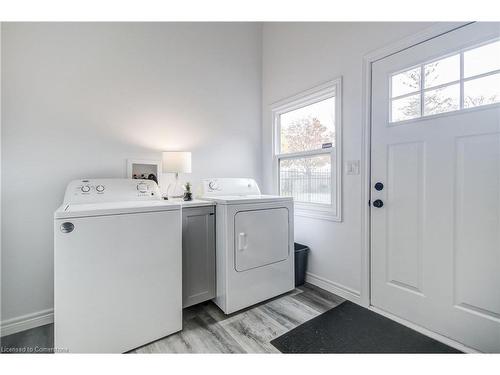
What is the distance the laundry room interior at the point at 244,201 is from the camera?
1362 millimetres

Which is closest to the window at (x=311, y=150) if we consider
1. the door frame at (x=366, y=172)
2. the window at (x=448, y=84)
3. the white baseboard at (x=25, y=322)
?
the door frame at (x=366, y=172)

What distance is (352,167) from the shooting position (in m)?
2.02

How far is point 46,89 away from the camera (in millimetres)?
1727

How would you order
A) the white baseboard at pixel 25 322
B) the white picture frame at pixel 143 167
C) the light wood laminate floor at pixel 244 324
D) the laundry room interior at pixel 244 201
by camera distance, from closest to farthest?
the laundry room interior at pixel 244 201 < the light wood laminate floor at pixel 244 324 < the white baseboard at pixel 25 322 < the white picture frame at pixel 143 167

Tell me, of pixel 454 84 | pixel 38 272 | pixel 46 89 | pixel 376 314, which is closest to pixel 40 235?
pixel 38 272

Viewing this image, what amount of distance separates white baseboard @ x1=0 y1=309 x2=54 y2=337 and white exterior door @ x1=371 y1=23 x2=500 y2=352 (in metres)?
2.61

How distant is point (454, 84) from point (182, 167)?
2102mm

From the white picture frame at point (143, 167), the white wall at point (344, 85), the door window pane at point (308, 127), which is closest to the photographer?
the white wall at point (344, 85)

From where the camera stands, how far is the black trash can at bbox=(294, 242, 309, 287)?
2.36 metres

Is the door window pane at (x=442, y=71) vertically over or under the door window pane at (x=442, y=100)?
over

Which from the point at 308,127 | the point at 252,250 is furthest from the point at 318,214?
the point at 308,127

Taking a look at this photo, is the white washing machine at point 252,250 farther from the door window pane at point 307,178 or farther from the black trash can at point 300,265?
the door window pane at point 307,178

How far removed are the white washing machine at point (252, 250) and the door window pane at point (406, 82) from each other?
1228mm

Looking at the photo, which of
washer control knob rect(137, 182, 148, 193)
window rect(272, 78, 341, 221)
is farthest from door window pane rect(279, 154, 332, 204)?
washer control knob rect(137, 182, 148, 193)
